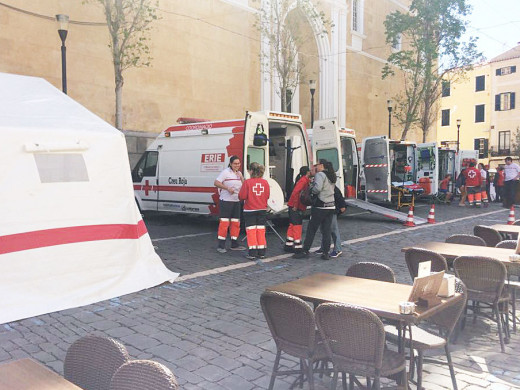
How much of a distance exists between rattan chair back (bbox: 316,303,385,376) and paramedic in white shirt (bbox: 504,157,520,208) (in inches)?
674

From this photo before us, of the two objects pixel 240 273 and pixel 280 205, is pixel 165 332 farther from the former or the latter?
pixel 280 205

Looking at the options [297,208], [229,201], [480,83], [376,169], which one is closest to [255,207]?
[229,201]

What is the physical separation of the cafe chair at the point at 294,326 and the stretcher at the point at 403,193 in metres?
14.9

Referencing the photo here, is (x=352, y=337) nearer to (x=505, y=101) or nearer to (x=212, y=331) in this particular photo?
(x=212, y=331)

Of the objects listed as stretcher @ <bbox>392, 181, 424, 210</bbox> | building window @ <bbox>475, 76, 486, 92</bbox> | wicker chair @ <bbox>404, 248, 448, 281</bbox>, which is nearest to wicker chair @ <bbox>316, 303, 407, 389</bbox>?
wicker chair @ <bbox>404, 248, 448, 281</bbox>

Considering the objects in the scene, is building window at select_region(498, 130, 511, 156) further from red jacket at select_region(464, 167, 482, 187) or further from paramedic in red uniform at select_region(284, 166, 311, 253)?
paramedic in red uniform at select_region(284, 166, 311, 253)

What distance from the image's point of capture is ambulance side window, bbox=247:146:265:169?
34.9 feet

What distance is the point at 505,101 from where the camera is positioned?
45.3 m

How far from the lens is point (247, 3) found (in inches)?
853

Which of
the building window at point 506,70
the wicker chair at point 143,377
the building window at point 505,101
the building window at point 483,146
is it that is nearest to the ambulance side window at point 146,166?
the wicker chair at point 143,377

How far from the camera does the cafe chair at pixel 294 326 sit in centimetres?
323

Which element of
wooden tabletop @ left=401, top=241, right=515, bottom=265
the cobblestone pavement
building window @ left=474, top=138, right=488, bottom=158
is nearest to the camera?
the cobblestone pavement

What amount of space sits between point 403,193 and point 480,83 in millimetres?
35903

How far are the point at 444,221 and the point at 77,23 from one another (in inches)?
522
